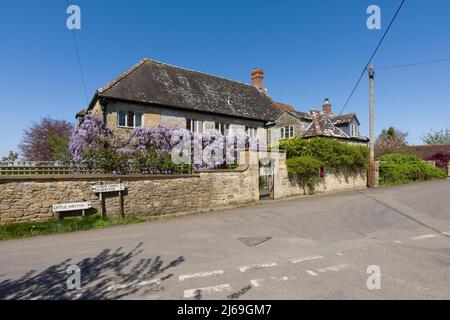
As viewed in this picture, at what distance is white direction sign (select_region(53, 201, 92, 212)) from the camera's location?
895 centimetres

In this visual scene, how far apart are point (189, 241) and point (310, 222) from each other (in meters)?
4.27

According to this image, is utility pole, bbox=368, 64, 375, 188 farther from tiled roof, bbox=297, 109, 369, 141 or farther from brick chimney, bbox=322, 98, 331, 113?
brick chimney, bbox=322, 98, 331, 113

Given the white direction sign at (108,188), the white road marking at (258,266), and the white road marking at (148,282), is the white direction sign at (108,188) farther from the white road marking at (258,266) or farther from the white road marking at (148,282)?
the white road marking at (258,266)

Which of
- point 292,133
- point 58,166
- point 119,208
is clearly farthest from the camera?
point 292,133

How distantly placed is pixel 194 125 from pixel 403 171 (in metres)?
18.6

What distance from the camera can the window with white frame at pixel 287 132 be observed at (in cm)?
3000

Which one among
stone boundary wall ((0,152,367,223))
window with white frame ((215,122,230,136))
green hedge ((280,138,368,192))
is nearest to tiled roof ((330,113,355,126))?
green hedge ((280,138,368,192))

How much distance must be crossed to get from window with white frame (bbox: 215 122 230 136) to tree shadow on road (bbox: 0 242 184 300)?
15842mm

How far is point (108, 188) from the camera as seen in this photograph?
9.77 m

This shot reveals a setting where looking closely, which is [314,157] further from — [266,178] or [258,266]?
[258,266]

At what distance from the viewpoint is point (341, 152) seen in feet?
57.1

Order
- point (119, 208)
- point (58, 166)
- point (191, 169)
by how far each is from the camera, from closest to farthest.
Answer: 1. point (58, 166)
2. point (119, 208)
3. point (191, 169)

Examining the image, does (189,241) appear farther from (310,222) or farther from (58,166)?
(58,166)
